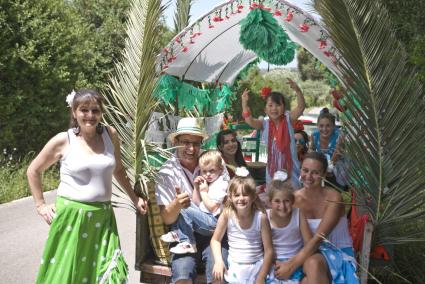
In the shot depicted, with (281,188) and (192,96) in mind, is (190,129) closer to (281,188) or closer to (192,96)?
(281,188)

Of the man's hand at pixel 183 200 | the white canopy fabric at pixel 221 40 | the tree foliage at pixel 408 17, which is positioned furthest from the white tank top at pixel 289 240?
the tree foliage at pixel 408 17

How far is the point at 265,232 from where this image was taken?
3.32 metres

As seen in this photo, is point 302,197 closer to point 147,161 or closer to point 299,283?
point 299,283

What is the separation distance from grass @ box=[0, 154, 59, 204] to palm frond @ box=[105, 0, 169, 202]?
202 inches

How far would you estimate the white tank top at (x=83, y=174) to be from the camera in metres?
3.19

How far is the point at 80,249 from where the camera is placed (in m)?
3.26

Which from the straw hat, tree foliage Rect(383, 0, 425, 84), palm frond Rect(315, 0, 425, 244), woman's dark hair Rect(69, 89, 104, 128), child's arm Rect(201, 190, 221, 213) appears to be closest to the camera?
palm frond Rect(315, 0, 425, 244)

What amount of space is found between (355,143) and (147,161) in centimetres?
184

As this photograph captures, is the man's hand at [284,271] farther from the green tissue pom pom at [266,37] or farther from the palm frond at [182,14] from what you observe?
the palm frond at [182,14]

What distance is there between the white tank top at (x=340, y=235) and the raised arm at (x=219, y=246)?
24.6 inches

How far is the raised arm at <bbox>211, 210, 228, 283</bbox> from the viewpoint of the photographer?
3.36m

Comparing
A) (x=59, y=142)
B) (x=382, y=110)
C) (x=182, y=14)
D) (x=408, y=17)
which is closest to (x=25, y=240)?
(x=59, y=142)

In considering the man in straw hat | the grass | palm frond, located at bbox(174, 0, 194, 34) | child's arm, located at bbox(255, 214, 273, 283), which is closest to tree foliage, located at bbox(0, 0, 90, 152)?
the grass

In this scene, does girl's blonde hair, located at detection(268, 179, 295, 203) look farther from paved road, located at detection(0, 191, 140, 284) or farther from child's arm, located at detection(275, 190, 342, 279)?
paved road, located at detection(0, 191, 140, 284)
